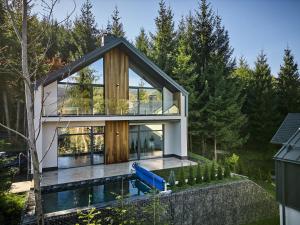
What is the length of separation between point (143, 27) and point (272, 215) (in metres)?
29.5

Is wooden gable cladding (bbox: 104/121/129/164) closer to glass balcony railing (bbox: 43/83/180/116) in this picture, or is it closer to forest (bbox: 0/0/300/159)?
glass balcony railing (bbox: 43/83/180/116)

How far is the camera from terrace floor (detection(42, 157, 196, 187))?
1248 centimetres

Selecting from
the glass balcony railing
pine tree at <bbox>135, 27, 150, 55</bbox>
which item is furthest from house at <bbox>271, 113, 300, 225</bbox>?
pine tree at <bbox>135, 27, 150, 55</bbox>

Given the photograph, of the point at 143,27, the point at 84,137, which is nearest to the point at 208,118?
the point at 84,137

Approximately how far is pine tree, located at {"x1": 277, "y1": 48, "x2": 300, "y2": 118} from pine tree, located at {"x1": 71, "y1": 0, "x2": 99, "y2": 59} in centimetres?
2372

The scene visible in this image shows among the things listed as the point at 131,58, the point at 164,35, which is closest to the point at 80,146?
the point at 131,58

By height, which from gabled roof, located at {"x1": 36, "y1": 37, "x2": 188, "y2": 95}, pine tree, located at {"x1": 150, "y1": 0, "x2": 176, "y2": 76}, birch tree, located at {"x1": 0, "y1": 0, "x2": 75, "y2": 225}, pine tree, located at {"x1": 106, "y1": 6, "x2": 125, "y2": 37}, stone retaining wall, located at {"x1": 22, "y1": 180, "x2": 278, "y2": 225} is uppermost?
pine tree, located at {"x1": 106, "y1": 6, "x2": 125, "y2": 37}

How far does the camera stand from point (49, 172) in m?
14.0

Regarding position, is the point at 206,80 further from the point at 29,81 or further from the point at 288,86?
the point at 29,81

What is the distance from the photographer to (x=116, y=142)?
53.6 feet

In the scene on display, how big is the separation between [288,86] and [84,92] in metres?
24.9

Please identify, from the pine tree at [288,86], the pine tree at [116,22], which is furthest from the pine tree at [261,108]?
the pine tree at [116,22]

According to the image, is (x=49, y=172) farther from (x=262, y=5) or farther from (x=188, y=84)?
(x=262, y=5)

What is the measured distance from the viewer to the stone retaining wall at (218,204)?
1038 centimetres
